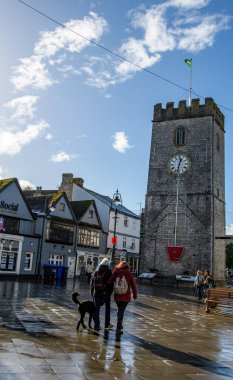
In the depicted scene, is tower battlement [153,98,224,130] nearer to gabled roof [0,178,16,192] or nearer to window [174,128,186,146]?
window [174,128,186,146]

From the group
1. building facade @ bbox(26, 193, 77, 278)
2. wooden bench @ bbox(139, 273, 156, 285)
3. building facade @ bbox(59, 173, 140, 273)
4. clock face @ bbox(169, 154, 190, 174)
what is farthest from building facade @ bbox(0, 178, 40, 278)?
clock face @ bbox(169, 154, 190, 174)

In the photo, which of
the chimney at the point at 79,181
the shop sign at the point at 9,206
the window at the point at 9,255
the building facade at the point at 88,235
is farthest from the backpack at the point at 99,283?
the chimney at the point at 79,181

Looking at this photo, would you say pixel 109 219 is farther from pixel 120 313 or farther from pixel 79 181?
pixel 120 313

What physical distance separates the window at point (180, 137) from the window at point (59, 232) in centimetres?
1457

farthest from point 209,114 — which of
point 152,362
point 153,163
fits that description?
point 152,362

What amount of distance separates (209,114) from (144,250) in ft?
51.4

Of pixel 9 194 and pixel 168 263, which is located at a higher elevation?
pixel 9 194

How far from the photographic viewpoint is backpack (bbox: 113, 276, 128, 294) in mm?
8969

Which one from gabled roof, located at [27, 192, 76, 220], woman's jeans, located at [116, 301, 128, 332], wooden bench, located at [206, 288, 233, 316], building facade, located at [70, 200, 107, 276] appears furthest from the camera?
building facade, located at [70, 200, 107, 276]

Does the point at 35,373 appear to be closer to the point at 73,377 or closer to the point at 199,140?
the point at 73,377

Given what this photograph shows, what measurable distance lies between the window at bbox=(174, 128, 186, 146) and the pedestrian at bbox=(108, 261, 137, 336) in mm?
32966

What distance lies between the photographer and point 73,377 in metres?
5.17

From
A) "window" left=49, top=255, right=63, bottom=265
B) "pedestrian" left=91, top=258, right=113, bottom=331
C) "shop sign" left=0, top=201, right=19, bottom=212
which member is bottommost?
"pedestrian" left=91, top=258, right=113, bottom=331

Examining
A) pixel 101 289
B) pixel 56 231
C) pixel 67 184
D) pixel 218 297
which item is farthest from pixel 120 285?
pixel 67 184
